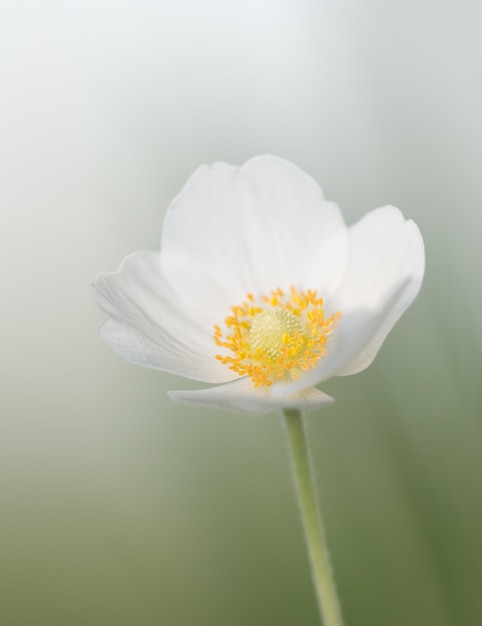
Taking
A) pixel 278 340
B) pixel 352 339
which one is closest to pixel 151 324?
pixel 278 340

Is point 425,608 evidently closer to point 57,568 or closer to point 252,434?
point 252,434

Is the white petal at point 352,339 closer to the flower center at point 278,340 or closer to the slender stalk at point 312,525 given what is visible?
the slender stalk at point 312,525

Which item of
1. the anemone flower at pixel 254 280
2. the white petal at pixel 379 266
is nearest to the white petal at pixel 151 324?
the anemone flower at pixel 254 280

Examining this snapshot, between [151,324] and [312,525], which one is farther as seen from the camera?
[151,324]

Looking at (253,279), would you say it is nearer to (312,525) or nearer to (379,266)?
(379,266)

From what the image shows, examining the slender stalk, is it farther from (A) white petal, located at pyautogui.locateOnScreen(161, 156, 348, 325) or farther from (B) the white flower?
(A) white petal, located at pyautogui.locateOnScreen(161, 156, 348, 325)

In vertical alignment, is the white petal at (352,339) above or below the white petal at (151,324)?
below

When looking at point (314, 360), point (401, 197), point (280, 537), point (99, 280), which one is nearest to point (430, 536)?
point (280, 537)
